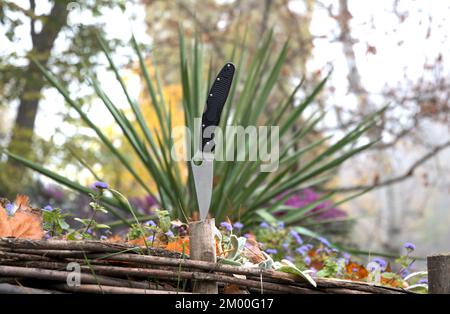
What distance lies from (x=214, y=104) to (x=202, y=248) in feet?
1.06

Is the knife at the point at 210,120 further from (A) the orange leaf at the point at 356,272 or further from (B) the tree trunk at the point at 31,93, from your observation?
(B) the tree trunk at the point at 31,93

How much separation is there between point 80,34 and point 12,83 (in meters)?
1.03

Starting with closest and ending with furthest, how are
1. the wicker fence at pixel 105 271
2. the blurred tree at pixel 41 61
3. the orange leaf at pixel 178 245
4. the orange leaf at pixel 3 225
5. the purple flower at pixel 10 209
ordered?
the wicker fence at pixel 105 271 → the orange leaf at pixel 3 225 → the orange leaf at pixel 178 245 → the purple flower at pixel 10 209 → the blurred tree at pixel 41 61

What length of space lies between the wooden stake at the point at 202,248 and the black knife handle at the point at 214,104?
0.62ft

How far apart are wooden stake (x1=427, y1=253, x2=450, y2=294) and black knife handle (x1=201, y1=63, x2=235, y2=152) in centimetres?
54

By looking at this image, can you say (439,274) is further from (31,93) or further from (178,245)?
(31,93)

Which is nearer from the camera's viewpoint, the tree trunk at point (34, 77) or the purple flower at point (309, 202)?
the tree trunk at point (34, 77)

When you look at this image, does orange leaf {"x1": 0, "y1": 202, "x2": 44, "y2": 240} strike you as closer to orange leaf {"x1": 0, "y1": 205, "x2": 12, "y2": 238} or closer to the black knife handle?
orange leaf {"x1": 0, "y1": 205, "x2": 12, "y2": 238}

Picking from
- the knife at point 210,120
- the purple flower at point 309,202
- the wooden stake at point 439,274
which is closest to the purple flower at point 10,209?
the knife at point 210,120

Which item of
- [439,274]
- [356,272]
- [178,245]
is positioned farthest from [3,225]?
[356,272]

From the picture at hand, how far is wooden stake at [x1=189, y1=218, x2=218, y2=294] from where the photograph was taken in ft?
4.10

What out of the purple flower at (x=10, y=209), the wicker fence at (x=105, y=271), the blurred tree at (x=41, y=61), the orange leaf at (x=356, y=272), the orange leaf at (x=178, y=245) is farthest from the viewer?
the blurred tree at (x=41, y=61)

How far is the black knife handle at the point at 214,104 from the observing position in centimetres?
136
